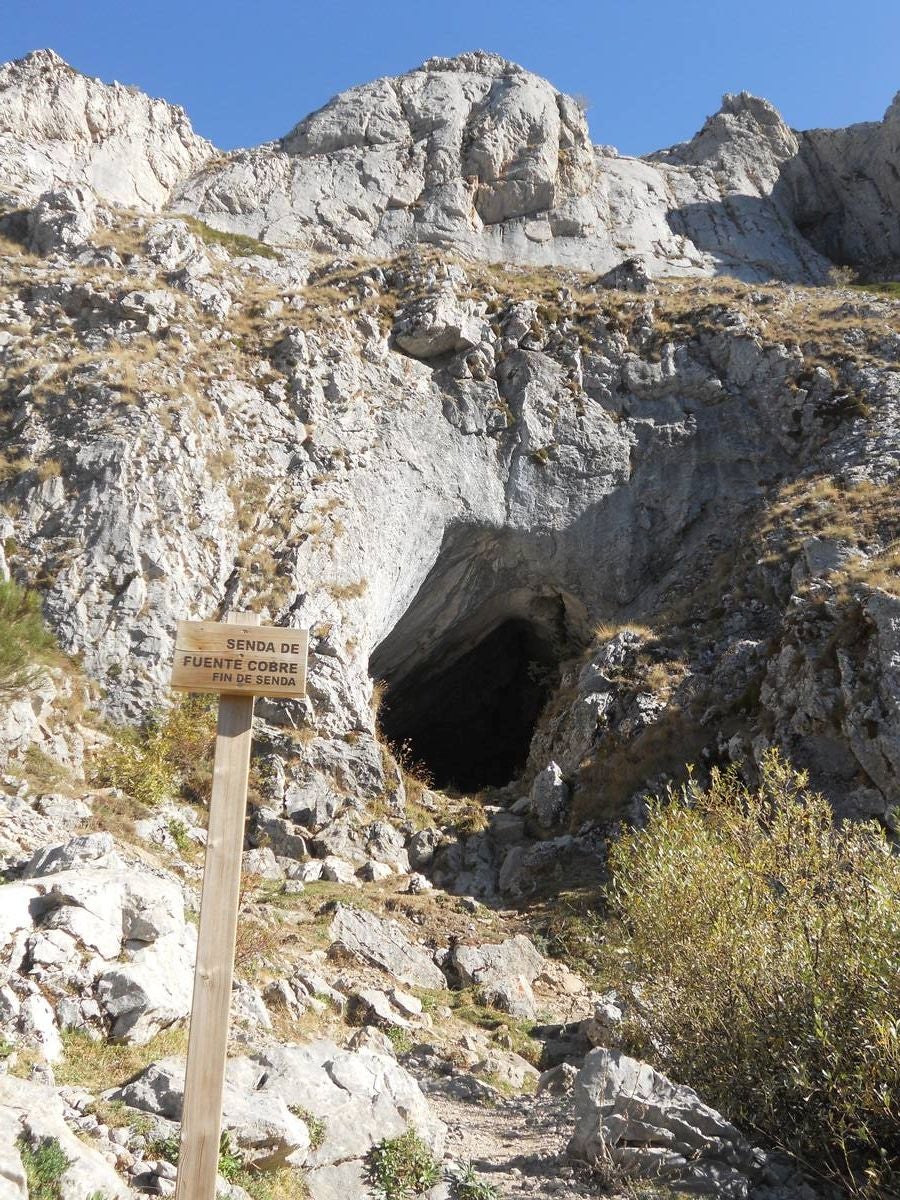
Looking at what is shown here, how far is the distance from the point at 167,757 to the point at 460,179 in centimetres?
2658

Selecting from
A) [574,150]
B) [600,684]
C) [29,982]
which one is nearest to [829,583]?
[600,684]

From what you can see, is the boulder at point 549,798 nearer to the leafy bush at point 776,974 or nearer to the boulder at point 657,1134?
the leafy bush at point 776,974

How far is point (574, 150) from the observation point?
35.2 m

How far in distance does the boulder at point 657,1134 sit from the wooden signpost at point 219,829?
11.1ft

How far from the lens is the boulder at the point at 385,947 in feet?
37.2

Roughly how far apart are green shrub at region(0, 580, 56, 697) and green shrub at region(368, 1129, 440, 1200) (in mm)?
9688

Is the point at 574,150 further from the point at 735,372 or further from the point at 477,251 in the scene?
the point at 735,372

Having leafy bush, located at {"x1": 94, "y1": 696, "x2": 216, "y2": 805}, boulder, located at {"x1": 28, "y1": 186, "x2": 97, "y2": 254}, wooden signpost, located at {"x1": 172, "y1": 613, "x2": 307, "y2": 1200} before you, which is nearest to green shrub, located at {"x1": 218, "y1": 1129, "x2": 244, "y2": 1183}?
wooden signpost, located at {"x1": 172, "y1": 613, "x2": 307, "y2": 1200}

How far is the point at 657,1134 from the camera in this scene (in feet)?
21.0

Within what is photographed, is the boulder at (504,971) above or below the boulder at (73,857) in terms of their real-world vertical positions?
below

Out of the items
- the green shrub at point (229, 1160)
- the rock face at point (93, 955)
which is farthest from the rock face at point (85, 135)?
the green shrub at point (229, 1160)

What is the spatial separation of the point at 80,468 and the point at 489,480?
369 inches

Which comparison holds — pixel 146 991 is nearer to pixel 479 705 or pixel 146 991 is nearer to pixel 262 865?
pixel 262 865

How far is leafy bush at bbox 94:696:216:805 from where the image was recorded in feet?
45.3
